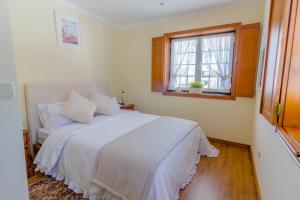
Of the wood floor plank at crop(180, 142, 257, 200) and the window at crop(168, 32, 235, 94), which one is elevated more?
the window at crop(168, 32, 235, 94)

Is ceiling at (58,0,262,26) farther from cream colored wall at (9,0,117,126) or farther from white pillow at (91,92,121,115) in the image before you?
white pillow at (91,92,121,115)

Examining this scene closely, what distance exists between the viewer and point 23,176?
112cm

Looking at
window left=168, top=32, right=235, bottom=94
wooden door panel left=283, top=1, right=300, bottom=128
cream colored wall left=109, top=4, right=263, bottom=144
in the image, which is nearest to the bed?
cream colored wall left=109, top=4, right=263, bottom=144

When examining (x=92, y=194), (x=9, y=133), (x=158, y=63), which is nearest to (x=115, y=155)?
(x=92, y=194)

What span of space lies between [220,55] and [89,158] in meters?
3.04

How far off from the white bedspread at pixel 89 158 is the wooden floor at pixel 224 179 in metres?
0.14

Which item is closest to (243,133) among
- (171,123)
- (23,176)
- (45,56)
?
(171,123)

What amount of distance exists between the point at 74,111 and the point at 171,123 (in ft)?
5.03

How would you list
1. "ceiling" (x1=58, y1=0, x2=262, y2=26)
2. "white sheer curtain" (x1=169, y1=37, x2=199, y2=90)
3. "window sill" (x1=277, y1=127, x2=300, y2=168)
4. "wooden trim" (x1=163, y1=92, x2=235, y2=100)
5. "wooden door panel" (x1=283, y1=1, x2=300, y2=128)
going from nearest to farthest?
"window sill" (x1=277, y1=127, x2=300, y2=168), "wooden door panel" (x1=283, y1=1, x2=300, y2=128), "ceiling" (x1=58, y1=0, x2=262, y2=26), "wooden trim" (x1=163, y1=92, x2=235, y2=100), "white sheer curtain" (x1=169, y1=37, x2=199, y2=90)

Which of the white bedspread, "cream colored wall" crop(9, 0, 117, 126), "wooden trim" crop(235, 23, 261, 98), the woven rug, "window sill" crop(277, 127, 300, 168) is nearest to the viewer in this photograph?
"window sill" crop(277, 127, 300, 168)

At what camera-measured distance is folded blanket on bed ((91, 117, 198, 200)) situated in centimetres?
145

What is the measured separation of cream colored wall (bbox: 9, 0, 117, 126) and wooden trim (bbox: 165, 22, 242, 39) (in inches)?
65.3

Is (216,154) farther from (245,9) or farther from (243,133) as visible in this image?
(245,9)

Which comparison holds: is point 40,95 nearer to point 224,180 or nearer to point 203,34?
point 224,180
